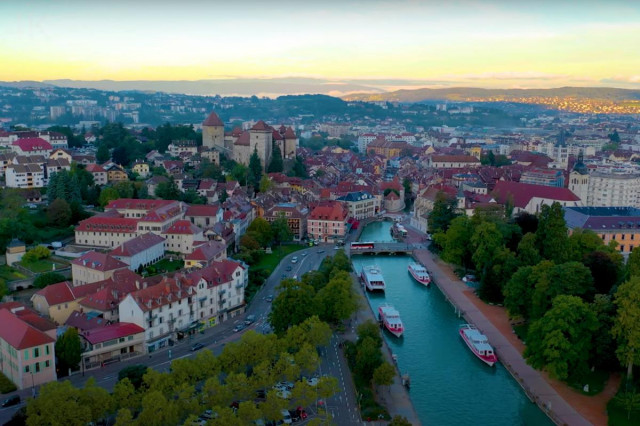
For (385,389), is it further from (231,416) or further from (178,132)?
(178,132)

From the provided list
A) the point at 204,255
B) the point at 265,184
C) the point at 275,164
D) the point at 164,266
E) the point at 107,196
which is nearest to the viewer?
the point at 204,255

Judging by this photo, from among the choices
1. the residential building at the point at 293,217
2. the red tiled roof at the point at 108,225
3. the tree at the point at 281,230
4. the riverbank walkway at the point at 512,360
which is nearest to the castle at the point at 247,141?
the residential building at the point at 293,217

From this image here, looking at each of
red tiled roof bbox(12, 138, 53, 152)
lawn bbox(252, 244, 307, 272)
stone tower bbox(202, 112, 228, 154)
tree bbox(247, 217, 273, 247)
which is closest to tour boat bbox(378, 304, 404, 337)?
lawn bbox(252, 244, 307, 272)

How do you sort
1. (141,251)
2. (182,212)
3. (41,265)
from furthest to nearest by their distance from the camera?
(182,212)
(141,251)
(41,265)

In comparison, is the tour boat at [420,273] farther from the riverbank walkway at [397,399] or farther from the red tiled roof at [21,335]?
the red tiled roof at [21,335]

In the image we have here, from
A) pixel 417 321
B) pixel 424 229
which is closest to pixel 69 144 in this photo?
pixel 424 229

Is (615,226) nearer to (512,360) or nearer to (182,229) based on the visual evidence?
(512,360)

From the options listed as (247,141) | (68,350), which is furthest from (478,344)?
(247,141)
